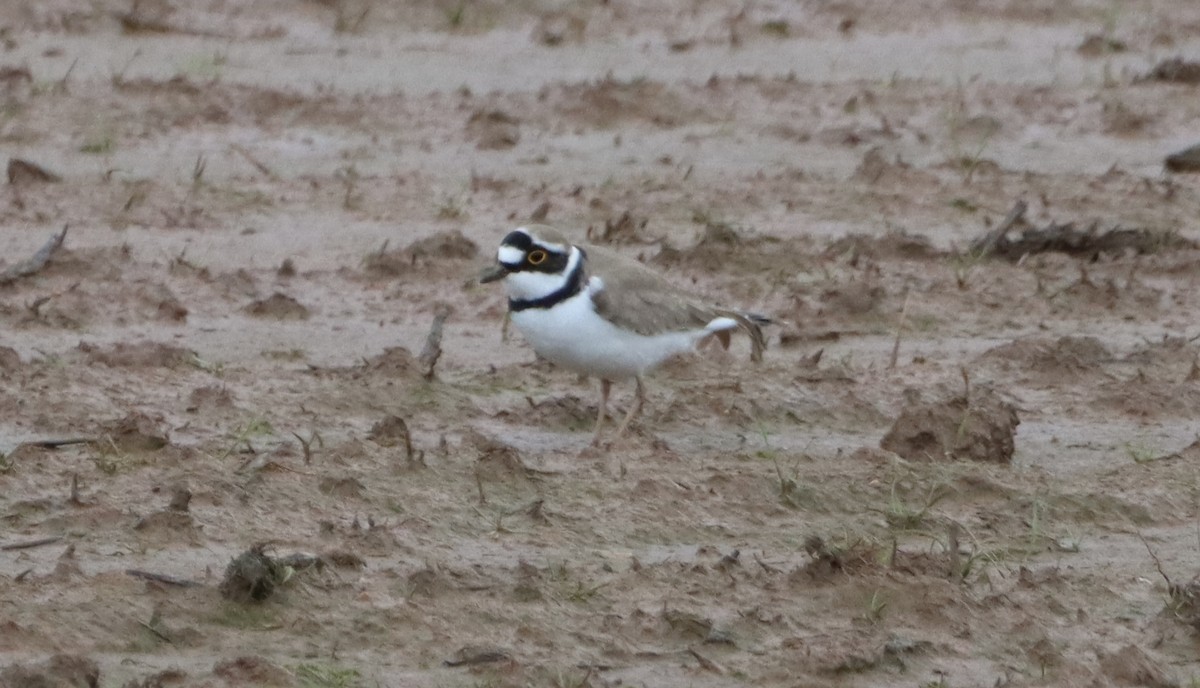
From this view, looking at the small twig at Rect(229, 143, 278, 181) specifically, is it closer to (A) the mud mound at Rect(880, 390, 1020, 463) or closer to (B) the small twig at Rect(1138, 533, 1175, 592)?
(A) the mud mound at Rect(880, 390, 1020, 463)

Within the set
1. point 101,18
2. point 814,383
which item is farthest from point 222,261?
point 101,18

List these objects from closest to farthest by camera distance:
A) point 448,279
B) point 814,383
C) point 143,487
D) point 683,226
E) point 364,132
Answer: point 143,487 → point 814,383 → point 448,279 → point 683,226 → point 364,132

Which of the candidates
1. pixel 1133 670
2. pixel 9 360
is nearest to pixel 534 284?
pixel 9 360

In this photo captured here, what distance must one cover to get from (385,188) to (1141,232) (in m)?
3.34

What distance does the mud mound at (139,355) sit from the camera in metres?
7.61

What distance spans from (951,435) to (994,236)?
2.48 m

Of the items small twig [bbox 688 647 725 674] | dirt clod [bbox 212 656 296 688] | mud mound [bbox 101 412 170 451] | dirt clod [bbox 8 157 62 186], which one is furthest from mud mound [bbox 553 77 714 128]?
dirt clod [bbox 212 656 296 688]

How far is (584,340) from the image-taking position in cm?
743

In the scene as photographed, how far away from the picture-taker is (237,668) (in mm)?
5113

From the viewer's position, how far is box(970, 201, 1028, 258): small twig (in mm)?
9320

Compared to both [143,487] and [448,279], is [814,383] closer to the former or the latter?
[448,279]

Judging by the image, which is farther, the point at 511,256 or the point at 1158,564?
the point at 511,256

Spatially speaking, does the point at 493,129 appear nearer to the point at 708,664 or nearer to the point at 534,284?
the point at 534,284

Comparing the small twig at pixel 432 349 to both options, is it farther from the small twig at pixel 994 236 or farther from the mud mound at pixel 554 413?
the small twig at pixel 994 236
